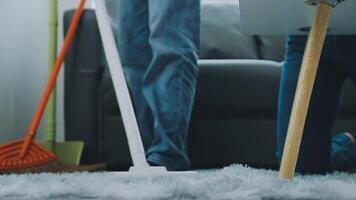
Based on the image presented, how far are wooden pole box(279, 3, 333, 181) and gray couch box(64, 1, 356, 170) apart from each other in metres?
0.74

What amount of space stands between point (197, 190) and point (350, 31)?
44 cm

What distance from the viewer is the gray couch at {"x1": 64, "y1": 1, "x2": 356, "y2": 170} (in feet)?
4.50

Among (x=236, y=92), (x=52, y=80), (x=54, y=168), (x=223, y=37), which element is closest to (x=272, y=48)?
(x=223, y=37)

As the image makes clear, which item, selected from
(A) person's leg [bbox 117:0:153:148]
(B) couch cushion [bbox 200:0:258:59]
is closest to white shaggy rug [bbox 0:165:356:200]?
(A) person's leg [bbox 117:0:153:148]

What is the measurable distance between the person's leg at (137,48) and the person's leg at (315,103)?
10.5 inches

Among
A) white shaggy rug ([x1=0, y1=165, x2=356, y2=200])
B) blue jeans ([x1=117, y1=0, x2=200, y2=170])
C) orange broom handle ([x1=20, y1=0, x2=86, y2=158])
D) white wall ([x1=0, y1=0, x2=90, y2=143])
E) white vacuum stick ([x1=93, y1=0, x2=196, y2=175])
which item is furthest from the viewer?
white wall ([x1=0, y1=0, x2=90, y2=143])

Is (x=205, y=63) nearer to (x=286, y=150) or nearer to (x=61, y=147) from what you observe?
(x=61, y=147)

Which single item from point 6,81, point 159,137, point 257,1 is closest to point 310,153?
point 159,137

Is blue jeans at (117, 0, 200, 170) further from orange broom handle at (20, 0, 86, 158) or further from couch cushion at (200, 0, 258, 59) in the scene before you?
couch cushion at (200, 0, 258, 59)

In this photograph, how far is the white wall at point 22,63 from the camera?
1.45 m

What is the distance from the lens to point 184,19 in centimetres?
89

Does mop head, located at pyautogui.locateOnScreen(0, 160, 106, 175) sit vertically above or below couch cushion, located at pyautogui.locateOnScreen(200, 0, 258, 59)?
below

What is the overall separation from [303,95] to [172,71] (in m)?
0.30

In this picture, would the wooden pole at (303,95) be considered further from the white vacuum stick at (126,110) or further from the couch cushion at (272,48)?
the couch cushion at (272,48)
